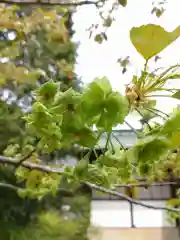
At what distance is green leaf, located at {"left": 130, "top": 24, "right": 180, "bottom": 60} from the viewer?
0.22 metres

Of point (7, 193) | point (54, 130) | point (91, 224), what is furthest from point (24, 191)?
point (91, 224)

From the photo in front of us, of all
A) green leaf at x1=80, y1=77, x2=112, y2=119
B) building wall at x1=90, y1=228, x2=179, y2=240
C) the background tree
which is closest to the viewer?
green leaf at x1=80, y1=77, x2=112, y2=119

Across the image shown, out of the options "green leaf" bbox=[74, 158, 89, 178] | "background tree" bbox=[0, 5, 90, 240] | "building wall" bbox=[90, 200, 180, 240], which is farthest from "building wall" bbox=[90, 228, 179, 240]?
"green leaf" bbox=[74, 158, 89, 178]

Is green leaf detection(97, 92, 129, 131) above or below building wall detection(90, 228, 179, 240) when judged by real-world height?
above

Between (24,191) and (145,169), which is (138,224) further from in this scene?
(145,169)

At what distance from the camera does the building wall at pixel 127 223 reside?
1855 mm

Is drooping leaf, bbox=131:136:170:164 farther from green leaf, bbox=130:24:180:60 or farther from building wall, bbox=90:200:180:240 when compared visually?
building wall, bbox=90:200:180:240

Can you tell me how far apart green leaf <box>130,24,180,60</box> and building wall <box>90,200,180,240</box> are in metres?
1.68

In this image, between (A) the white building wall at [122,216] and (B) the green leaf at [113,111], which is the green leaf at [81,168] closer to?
(B) the green leaf at [113,111]

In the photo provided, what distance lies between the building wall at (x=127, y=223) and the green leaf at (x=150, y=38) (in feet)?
5.51

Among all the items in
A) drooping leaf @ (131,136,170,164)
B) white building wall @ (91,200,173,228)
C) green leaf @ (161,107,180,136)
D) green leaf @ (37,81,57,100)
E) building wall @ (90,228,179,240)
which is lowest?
building wall @ (90,228,179,240)

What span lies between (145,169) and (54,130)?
7 centimetres

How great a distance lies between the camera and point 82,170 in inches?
9.2

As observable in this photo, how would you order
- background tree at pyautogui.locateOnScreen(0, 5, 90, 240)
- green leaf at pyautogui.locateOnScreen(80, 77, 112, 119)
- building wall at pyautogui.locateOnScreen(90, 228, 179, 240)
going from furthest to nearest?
1. building wall at pyautogui.locateOnScreen(90, 228, 179, 240)
2. background tree at pyautogui.locateOnScreen(0, 5, 90, 240)
3. green leaf at pyautogui.locateOnScreen(80, 77, 112, 119)
